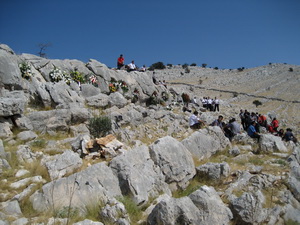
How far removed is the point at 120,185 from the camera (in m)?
5.76

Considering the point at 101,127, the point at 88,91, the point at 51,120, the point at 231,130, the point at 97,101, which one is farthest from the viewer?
the point at 88,91

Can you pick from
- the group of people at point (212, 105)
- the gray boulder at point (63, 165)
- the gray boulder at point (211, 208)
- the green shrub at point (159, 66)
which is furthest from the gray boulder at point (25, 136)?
the green shrub at point (159, 66)

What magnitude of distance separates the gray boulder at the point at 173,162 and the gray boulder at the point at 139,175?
224mm

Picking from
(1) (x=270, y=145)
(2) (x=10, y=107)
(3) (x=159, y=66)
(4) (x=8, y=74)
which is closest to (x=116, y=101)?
(4) (x=8, y=74)

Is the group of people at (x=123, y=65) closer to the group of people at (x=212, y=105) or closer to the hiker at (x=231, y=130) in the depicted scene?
the group of people at (x=212, y=105)

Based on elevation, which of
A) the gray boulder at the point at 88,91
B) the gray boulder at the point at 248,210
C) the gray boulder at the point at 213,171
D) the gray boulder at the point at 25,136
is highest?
the gray boulder at the point at 88,91

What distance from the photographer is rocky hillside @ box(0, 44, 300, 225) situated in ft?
16.2

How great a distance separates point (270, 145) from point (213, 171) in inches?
190

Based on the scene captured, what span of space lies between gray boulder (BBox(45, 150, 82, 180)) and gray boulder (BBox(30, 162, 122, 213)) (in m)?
0.56

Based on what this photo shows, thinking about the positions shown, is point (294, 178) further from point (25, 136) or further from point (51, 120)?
point (51, 120)

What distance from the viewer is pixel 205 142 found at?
31.7ft

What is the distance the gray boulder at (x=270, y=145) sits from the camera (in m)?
10.7

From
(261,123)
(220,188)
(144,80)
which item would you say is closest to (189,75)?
(144,80)

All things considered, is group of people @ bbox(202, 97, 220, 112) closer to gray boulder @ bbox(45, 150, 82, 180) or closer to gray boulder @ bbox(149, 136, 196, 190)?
gray boulder @ bbox(149, 136, 196, 190)
